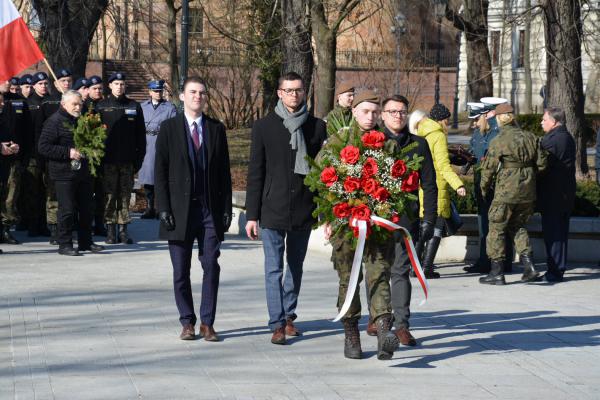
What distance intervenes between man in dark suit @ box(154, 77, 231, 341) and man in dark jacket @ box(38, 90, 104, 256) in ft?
15.1

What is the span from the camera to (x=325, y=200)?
805cm

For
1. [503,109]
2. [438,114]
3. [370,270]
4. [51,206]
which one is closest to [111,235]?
[51,206]

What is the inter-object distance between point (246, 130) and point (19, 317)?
27760mm

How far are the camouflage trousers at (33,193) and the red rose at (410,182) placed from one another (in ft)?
25.6

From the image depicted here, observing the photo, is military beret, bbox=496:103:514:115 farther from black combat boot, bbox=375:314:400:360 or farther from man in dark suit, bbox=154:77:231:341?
black combat boot, bbox=375:314:400:360

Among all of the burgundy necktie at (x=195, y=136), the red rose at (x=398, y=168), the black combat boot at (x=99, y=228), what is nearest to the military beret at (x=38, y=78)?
the black combat boot at (x=99, y=228)

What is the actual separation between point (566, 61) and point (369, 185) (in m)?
11.3

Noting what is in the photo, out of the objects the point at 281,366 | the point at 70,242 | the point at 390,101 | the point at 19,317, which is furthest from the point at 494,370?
the point at 70,242

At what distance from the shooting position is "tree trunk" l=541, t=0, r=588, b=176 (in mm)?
17906

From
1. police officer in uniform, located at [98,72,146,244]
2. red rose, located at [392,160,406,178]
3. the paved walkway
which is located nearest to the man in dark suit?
the paved walkway

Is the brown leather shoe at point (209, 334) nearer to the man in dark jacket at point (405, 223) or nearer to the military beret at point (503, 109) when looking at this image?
the man in dark jacket at point (405, 223)

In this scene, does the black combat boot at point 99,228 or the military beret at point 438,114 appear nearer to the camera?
the military beret at point 438,114

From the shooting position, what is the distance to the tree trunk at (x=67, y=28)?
2155 centimetres

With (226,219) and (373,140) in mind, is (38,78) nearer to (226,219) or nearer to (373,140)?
(226,219)
